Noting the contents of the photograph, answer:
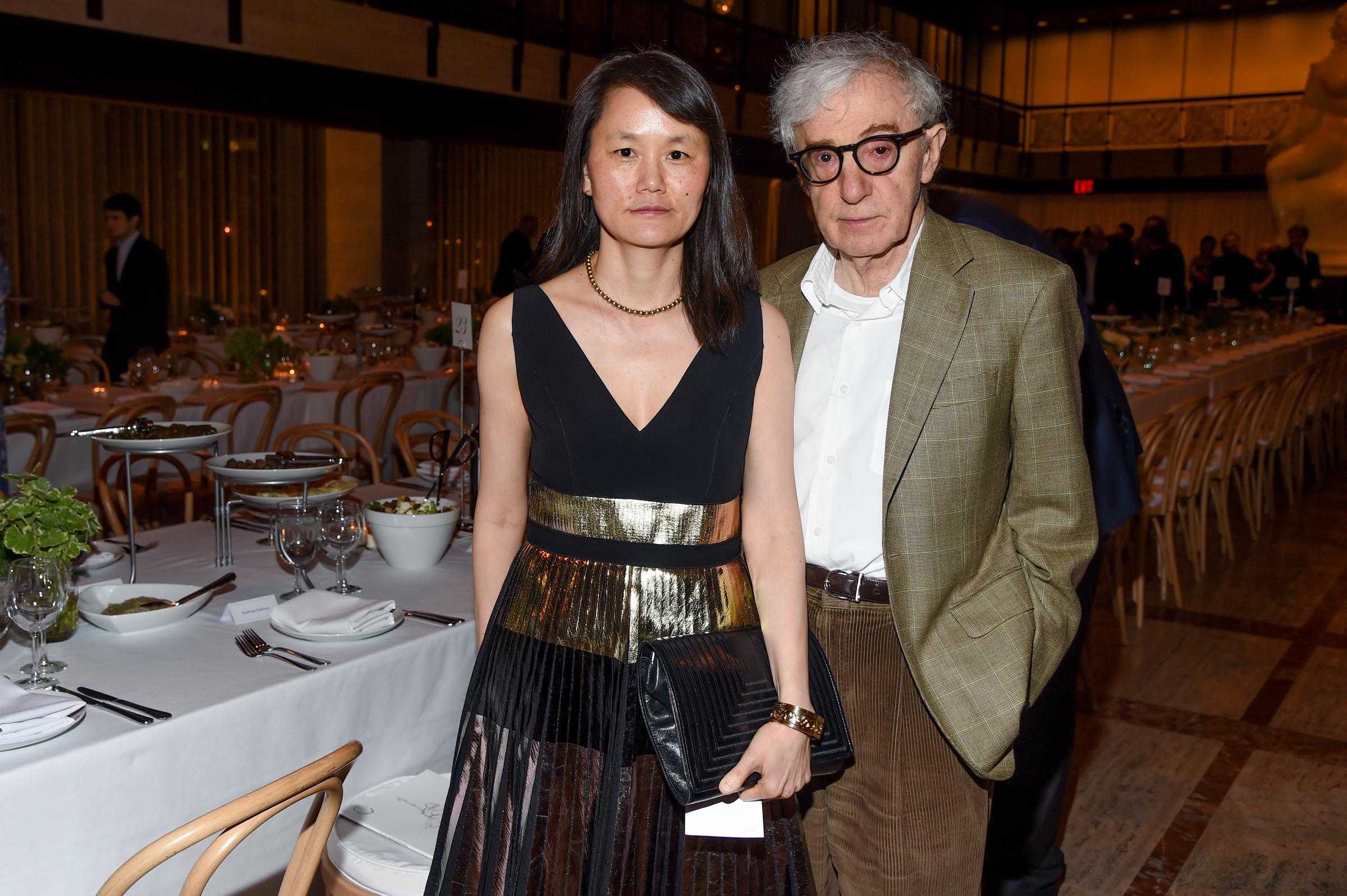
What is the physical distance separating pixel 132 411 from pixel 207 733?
3551 millimetres

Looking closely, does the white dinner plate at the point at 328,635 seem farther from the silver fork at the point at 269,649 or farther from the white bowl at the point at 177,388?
the white bowl at the point at 177,388

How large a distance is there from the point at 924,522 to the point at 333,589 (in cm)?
141

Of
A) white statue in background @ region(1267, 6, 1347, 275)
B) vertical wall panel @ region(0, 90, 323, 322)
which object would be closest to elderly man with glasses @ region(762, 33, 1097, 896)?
vertical wall panel @ region(0, 90, 323, 322)

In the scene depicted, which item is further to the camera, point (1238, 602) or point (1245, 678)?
point (1238, 602)

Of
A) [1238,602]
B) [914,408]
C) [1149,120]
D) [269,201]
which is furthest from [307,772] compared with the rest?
[1149,120]

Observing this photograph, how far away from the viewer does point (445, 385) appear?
6.98 metres

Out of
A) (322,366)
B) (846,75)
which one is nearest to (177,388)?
(322,366)

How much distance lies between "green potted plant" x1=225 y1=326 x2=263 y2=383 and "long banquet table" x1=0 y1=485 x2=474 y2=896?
12.9ft

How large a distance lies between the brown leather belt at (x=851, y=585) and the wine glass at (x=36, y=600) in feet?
4.20

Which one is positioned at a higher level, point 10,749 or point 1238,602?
point 10,749

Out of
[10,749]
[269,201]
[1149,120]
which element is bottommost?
[10,749]

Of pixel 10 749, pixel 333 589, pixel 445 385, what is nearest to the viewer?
pixel 10 749

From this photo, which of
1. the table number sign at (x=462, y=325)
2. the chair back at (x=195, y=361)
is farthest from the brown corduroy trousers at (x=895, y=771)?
the chair back at (x=195, y=361)

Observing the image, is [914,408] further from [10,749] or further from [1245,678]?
[1245,678]
